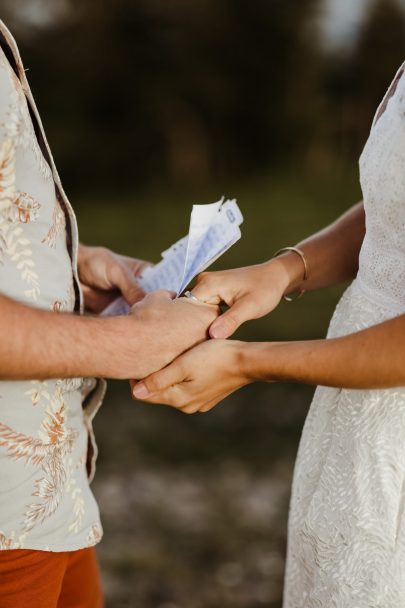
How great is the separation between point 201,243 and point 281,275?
284 mm

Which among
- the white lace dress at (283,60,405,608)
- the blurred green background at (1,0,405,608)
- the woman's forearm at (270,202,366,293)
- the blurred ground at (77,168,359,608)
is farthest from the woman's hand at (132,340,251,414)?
the blurred green background at (1,0,405,608)

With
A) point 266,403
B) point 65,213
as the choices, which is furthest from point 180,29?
point 65,213

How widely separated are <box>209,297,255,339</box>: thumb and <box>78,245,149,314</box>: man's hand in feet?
0.92

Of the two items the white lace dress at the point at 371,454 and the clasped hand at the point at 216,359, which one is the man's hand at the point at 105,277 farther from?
the white lace dress at the point at 371,454

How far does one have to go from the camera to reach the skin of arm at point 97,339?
1488 mm

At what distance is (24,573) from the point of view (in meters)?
1.62

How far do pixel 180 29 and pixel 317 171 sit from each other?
14.8 ft

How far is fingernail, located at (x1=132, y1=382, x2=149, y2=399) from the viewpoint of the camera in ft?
5.83

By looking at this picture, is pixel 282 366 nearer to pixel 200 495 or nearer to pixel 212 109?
pixel 200 495

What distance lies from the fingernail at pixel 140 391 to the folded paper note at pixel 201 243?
0.80 ft

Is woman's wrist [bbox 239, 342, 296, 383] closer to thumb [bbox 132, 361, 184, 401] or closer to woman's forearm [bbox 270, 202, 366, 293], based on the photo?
thumb [bbox 132, 361, 184, 401]

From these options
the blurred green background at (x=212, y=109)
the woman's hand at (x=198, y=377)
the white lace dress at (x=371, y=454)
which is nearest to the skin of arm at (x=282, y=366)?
the woman's hand at (x=198, y=377)

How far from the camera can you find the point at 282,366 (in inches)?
68.6

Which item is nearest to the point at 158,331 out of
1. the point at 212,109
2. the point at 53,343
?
the point at 53,343
